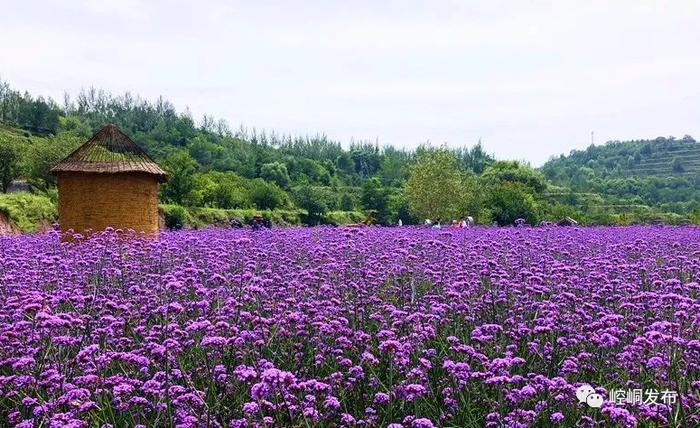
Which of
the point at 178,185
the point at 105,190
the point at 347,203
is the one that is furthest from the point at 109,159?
the point at 347,203

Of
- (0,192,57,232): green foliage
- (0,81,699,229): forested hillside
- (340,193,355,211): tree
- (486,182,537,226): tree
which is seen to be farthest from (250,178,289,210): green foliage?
(0,192,57,232): green foliage

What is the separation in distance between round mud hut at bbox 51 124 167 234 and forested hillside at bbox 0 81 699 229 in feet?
42.1

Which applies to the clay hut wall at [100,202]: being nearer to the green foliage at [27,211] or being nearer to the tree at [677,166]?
the green foliage at [27,211]

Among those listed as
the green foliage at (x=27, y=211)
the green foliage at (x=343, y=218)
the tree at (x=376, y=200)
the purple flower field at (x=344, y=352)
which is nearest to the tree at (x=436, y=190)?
the green foliage at (x=343, y=218)

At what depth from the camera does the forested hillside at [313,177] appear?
46.4 m

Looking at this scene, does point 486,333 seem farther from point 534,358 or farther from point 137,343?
point 137,343

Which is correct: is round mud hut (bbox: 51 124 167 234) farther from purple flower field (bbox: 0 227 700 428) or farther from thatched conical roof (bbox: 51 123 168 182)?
purple flower field (bbox: 0 227 700 428)

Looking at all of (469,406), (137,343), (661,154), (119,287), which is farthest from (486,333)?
(661,154)

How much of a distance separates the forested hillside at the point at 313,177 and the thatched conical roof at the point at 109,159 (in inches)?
492

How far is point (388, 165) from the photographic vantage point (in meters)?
133

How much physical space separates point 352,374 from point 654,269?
5718mm

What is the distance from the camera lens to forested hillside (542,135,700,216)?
12176 cm

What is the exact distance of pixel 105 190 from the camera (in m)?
17.4

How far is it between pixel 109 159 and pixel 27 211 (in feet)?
45.9
